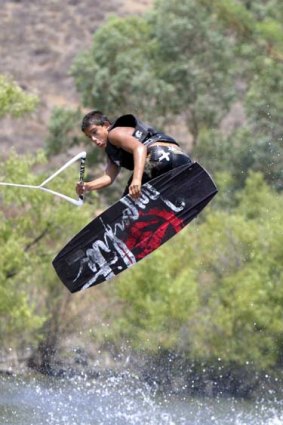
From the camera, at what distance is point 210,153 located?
46.9m

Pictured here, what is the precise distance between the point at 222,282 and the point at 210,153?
13.1 metres

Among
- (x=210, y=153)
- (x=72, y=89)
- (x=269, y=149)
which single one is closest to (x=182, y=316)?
(x=269, y=149)

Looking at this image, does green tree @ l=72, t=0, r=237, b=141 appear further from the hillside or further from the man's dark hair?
the man's dark hair

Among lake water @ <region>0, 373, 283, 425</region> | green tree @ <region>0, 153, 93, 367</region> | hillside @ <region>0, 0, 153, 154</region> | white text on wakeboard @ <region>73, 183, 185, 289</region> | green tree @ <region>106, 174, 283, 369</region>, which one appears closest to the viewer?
white text on wakeboard @ <region>73, 183, 185, 289</region>

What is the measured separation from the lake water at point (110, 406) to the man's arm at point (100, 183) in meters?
5.44

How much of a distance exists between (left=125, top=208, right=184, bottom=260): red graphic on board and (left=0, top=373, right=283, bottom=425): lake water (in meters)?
4.58

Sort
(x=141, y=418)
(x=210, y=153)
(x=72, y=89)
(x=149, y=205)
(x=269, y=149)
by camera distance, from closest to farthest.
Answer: (x=149, y=205) → (x=141, y=418) → (x=269, y=149) → (x=210, y=153) → (x=72, y=89)

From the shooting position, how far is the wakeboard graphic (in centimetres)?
1306

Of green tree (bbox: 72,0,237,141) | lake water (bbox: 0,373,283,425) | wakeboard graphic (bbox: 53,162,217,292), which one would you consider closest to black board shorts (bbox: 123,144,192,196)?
wakeboard graphic (bbox: 53,162,217,292)

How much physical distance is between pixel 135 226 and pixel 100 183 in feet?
3.20

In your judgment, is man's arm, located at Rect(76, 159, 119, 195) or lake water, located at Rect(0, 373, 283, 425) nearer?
man's arm, located at Rect(76, 159, 119, 195)

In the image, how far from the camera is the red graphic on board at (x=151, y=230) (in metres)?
13.2

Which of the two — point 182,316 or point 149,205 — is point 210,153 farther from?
point 149,205

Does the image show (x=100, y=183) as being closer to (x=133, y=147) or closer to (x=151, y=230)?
(x=133, y=147)
